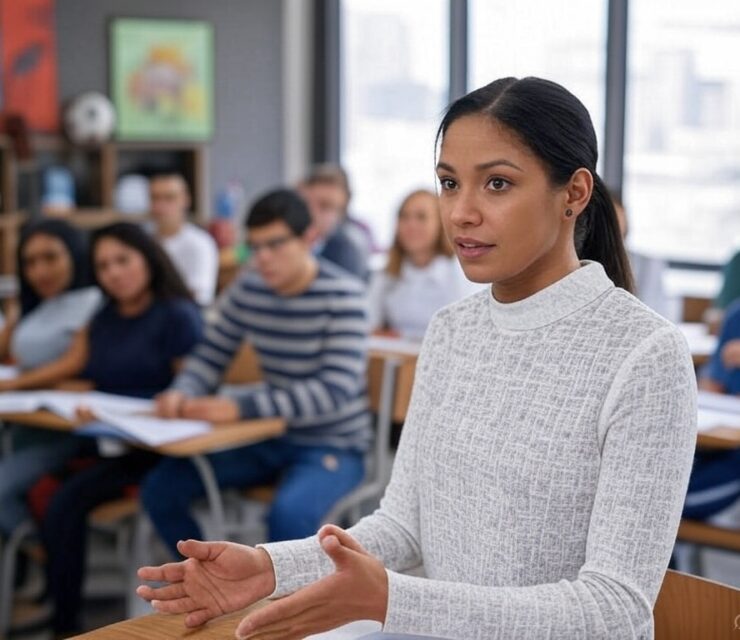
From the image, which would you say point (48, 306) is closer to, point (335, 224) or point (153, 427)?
point (153, 427)

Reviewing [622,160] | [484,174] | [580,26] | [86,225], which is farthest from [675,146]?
[484,174]

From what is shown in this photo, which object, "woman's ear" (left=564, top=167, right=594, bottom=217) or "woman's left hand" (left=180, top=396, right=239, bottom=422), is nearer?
"woman's ear" (left=564, top=167, right=594, bottom=217)

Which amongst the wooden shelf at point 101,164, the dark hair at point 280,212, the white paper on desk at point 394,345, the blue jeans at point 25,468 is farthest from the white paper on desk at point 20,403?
the wooden shelf at point 101,164

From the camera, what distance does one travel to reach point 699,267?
6246 mm

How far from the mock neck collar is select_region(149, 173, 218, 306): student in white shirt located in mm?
4737

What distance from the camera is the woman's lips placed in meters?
1.31

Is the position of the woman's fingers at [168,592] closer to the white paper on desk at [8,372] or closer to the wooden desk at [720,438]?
the wooden desk at [720,438]

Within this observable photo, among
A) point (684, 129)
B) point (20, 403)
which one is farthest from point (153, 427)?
point (684, 129)

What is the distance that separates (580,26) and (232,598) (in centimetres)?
567

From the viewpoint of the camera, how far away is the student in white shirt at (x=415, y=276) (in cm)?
480

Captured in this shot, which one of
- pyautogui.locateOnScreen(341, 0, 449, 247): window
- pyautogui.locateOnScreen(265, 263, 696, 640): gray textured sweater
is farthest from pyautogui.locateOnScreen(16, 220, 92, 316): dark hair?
pyautogui.locateOnScreen(341, 0, 449, 247): window

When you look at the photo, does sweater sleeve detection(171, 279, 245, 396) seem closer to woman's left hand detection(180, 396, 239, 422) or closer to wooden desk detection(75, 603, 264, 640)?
woman's left hand detection(180, 396, 239, 422)

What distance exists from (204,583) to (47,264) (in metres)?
2.80

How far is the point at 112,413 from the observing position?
3174 mm
